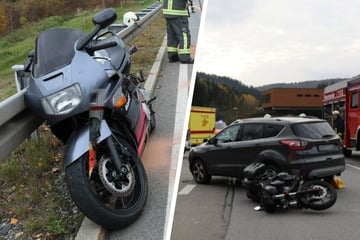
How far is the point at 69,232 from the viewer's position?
2531 millimetres

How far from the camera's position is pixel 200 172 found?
1.30 meters

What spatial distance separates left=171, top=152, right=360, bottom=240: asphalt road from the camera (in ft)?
3.49

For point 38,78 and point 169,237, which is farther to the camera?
point 38,78

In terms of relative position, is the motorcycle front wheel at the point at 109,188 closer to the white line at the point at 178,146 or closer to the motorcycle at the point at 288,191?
the white line at the point at 178,146

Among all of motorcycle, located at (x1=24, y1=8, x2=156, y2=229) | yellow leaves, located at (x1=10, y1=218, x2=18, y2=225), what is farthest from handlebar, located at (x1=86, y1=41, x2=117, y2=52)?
yellow leaves, located at (x1=10, y1=218, x2=18, y2=225)

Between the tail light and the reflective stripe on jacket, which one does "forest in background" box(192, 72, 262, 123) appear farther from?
the reflective stripe on jacket

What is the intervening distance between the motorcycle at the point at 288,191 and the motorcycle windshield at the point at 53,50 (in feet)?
5.22

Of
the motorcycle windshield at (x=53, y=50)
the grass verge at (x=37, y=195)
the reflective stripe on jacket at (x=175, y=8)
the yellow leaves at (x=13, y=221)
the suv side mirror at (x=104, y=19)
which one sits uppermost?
the reflective stripe on jacket at (x=175, y=8)

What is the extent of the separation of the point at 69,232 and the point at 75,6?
4.43 m

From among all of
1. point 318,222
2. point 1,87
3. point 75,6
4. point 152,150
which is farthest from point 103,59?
point 1,87

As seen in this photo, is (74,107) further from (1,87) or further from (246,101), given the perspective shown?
(1,87)

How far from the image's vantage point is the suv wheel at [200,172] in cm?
125

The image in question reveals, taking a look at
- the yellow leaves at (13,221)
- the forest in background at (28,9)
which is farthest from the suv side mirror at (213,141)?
the forest in background at (28,9)

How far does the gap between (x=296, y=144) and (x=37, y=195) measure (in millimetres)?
2088
